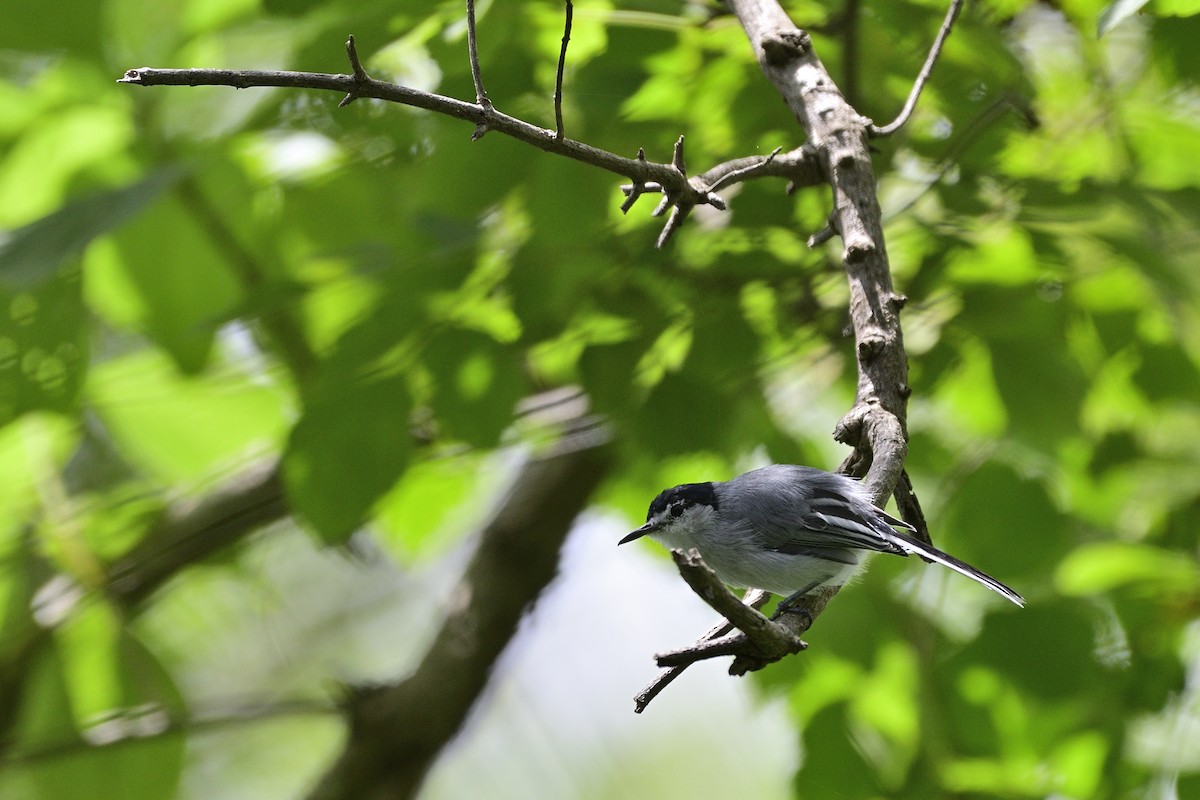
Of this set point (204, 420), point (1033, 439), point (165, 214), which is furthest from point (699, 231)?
point (204, 420)

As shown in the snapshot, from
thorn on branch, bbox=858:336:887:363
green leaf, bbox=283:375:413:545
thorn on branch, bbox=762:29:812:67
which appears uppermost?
thorn on branch, bbox=762:29:812:67

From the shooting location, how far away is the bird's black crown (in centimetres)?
131

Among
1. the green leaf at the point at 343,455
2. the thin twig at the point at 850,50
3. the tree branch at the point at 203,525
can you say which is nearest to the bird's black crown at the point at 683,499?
the green leaf at the point at 343,455

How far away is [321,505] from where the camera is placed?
1.45 meters

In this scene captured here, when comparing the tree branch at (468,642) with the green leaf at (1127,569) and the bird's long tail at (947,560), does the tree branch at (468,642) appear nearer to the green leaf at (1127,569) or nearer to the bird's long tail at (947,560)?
the green leaf at (1127,569)

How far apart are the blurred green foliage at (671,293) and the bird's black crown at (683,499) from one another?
0.24 m

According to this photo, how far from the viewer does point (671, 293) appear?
1.62m

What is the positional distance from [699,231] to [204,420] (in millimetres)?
1051

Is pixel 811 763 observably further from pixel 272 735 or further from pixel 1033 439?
pixel 272 735

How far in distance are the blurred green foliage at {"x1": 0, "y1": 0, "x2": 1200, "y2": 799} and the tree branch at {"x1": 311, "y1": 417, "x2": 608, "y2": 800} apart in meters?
0.26

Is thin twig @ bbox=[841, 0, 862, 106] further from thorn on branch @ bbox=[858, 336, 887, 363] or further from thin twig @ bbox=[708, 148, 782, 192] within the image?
thorn on branch @ bbox=[858, 336, 887, 363]

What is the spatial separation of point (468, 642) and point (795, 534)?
3.87 feet

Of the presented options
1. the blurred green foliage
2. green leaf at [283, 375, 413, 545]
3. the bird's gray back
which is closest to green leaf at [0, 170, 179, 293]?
the blurred green foliage

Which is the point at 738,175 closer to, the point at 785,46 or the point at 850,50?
the point at 785,46
